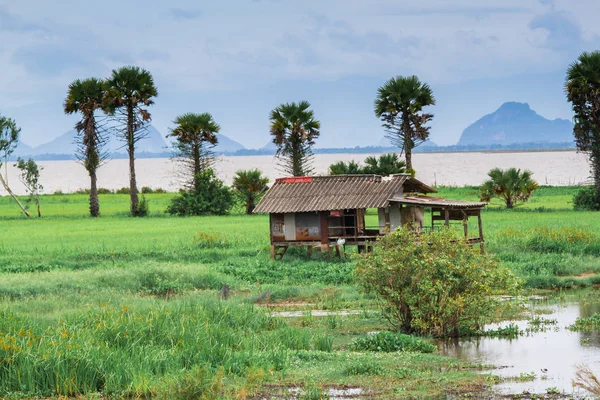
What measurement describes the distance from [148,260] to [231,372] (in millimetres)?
18992

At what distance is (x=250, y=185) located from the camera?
57.7m

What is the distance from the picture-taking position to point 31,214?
6394 centimetres

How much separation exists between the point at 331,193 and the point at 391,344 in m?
15.9

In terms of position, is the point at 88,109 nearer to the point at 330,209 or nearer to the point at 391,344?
the point at 330,209

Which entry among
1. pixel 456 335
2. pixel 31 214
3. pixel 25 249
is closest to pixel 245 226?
pixel 25 249

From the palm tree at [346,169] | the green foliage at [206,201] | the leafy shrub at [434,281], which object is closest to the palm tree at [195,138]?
the green foliage at [206,201]

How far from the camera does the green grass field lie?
42.2 ft

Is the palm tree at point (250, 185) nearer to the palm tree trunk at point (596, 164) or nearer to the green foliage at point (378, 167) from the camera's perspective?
the green foliage at point (378, 167)

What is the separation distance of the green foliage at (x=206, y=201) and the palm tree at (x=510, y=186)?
16430 millimetres

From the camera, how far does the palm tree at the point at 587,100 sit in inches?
2053

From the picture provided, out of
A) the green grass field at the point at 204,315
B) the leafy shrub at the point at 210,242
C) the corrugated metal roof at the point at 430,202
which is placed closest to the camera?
the green grass field at the point at 204,315

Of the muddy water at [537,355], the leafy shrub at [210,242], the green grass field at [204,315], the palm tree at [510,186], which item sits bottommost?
the muddy water at [537,355]

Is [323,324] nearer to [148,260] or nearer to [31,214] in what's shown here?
[148,260]

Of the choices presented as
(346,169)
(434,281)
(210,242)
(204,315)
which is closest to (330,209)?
(210,242)
